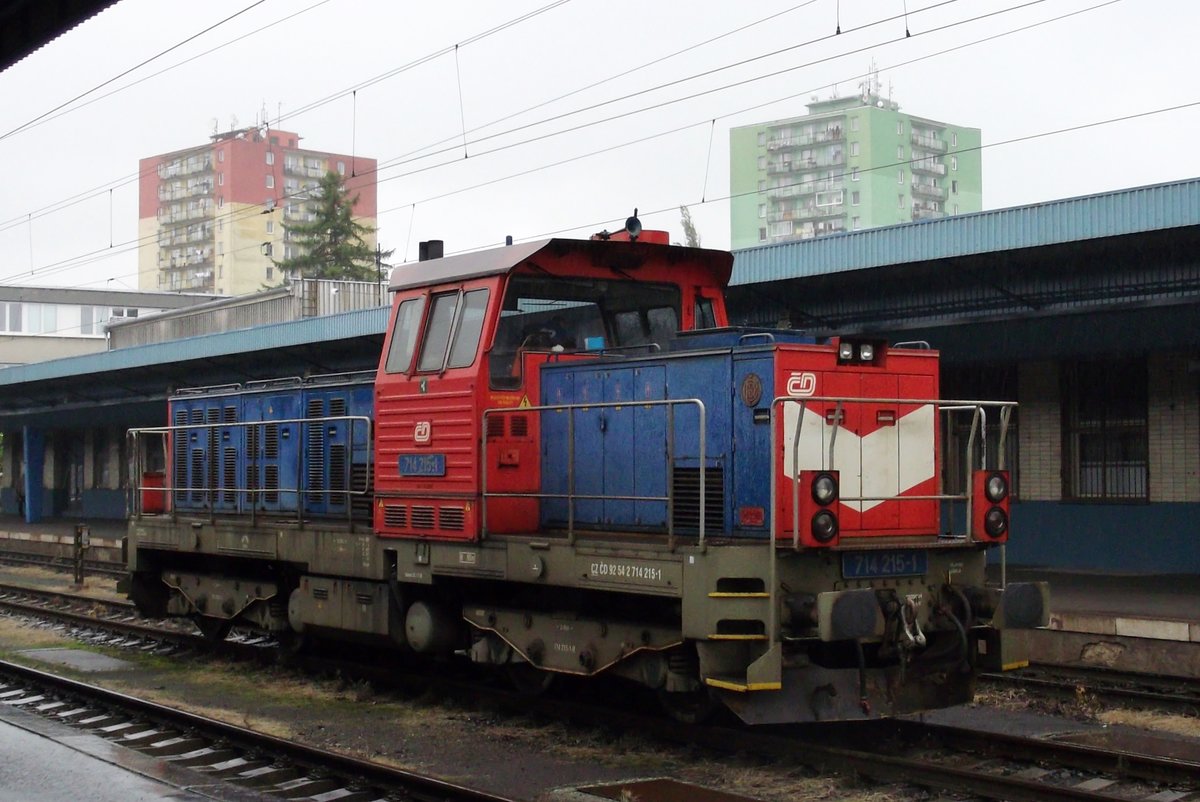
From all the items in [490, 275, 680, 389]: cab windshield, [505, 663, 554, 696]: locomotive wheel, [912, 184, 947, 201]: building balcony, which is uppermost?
[912, 184, 947, 201]: building balcony

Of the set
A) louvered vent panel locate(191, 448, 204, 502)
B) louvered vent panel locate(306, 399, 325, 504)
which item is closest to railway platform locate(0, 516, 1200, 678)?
louvered vent panel locate(306, 399, 325, 504)

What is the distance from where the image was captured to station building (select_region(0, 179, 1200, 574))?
1470 cm

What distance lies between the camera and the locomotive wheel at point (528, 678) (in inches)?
370

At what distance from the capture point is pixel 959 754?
26.2 ft

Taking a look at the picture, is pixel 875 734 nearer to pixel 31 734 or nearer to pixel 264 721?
pixel 264 721

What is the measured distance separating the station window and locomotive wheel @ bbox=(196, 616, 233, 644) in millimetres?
11683

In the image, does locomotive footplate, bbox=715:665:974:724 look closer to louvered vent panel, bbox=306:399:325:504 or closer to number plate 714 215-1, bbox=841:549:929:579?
number plate 714 215-1, bbox=841:549:929:579

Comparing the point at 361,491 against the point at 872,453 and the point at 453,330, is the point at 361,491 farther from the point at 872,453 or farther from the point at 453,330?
the point at 872,453

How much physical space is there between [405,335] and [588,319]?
4.80 feet

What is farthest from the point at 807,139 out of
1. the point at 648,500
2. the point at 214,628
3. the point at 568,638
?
the point at 648,500

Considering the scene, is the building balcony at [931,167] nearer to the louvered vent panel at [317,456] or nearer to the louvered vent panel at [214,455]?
the louvered vent panel at [214,455]

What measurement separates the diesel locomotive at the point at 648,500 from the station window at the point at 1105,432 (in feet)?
31.7

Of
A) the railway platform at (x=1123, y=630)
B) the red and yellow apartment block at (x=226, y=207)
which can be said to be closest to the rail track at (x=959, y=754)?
the railway platform at (x=1123, y=630)

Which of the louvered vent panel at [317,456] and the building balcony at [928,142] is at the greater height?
the building balcony at [928,142]
